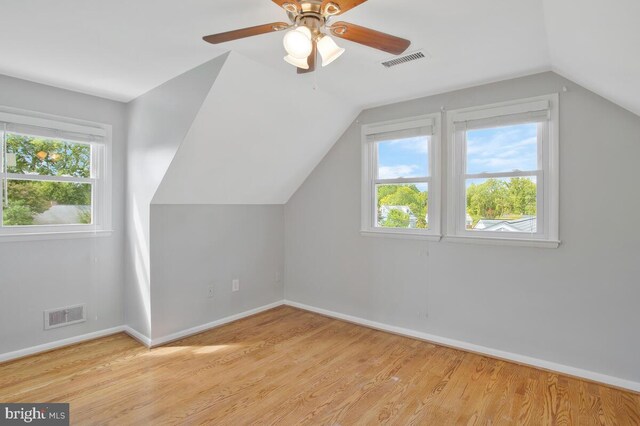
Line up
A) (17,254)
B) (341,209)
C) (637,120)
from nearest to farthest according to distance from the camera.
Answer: (637,120) < (17,254) < (341,209)

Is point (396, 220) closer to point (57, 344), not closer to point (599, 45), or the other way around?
point (599, 45)

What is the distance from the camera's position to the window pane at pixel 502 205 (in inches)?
112

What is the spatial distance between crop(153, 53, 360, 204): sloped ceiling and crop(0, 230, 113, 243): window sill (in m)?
0.77

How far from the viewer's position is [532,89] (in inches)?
110

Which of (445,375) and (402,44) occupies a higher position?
(402,44)

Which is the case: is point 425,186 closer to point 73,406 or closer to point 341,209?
point 341,209

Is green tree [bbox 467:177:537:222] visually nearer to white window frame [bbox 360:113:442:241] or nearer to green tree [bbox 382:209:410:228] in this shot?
white window frame [bbox 360:113:442:241]

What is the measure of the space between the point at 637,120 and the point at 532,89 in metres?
0.73

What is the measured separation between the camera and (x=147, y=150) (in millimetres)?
3211

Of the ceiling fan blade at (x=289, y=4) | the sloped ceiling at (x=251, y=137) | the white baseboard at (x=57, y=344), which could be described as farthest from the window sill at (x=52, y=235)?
the ceiling fan blade at (x=289, y=4)

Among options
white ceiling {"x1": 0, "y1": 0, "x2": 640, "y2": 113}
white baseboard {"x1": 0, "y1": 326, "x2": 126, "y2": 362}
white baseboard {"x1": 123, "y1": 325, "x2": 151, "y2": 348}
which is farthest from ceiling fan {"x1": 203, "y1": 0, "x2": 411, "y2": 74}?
white baseboard {"x1": 0, "y1": 326, "x2": 126, "y2": 362}

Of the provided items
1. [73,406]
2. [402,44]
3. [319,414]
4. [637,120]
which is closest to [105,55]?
[402,44]

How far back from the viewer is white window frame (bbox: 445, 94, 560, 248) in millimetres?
2703

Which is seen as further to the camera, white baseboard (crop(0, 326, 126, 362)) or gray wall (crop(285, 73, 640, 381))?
white baseboard (crop(0, 326, 126, 362))
